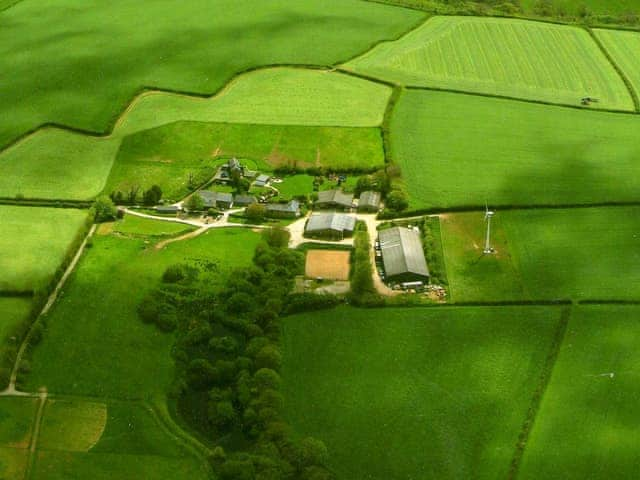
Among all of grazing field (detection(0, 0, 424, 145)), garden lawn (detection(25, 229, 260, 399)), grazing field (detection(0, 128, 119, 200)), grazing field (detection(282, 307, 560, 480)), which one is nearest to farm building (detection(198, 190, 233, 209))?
garden lawn (detection(25, 229, 260, 399))

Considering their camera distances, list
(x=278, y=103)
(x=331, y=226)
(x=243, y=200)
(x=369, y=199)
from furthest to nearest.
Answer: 1. (x=278, y=103)
2. (x=243, y=200)
3. (x=369, y=199)
4. (x=331, y=226)

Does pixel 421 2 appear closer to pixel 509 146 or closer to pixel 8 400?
pixel 509 146

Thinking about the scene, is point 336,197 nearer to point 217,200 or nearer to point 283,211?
point 283,211

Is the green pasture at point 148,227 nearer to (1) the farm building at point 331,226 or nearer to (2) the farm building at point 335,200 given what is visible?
(1) the farm building at point 331,226

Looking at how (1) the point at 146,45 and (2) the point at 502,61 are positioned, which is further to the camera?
(1) the point at 146,45

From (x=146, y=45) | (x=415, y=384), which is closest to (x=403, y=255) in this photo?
(x=415, y=384)

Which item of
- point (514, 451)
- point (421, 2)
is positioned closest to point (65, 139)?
point (514, 451)

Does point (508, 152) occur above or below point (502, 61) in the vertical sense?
below
